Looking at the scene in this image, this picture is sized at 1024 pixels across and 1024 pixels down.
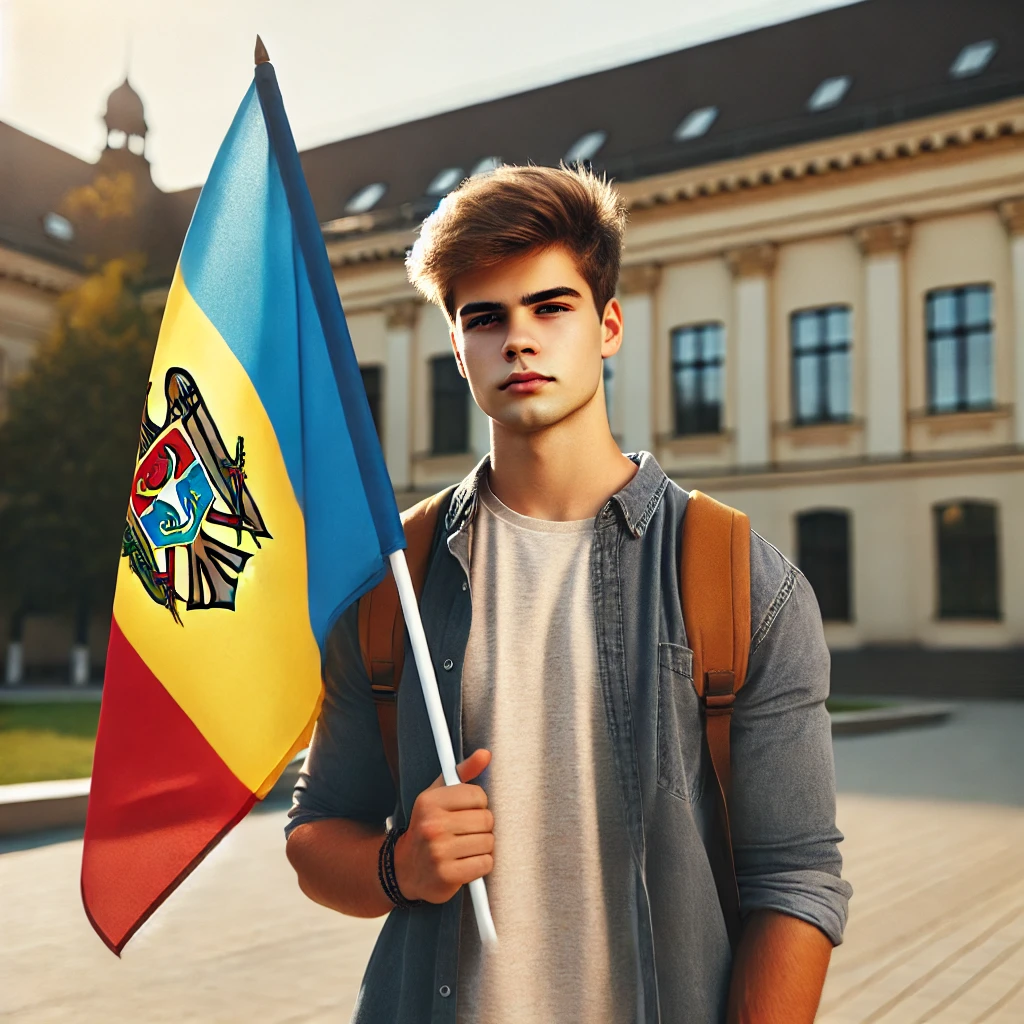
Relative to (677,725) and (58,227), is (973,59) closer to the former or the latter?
(58,227)

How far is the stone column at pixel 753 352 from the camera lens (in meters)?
26.9

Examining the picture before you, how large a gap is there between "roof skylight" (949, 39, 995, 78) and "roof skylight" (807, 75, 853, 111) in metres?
2.17

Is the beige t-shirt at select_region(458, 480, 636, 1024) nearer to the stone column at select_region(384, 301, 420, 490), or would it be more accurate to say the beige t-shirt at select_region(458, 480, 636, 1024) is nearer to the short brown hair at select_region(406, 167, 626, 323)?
the short brown hair at select_region(406, 167, 626, 323)

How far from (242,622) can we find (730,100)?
28768 millimetres

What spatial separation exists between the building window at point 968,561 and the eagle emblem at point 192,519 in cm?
2334

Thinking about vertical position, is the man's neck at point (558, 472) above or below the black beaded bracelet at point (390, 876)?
above

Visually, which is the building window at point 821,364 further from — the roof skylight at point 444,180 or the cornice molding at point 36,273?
the cornice molding at point 36,273

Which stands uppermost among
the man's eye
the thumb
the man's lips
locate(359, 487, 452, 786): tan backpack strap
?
the man's eye

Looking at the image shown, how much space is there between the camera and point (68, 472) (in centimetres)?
2894

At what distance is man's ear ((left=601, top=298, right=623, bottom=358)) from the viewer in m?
2.01

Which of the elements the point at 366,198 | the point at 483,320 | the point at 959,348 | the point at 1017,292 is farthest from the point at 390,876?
the point at 366,198

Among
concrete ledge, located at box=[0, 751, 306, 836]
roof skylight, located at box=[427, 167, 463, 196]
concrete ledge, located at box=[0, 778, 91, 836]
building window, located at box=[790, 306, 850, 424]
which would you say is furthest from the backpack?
roof skylight, located at box=[427, 167, 463, 196]

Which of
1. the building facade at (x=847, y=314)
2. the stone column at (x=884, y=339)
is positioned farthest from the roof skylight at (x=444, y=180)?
the stone column at (x=884, y=339)

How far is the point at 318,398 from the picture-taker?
2.07m
